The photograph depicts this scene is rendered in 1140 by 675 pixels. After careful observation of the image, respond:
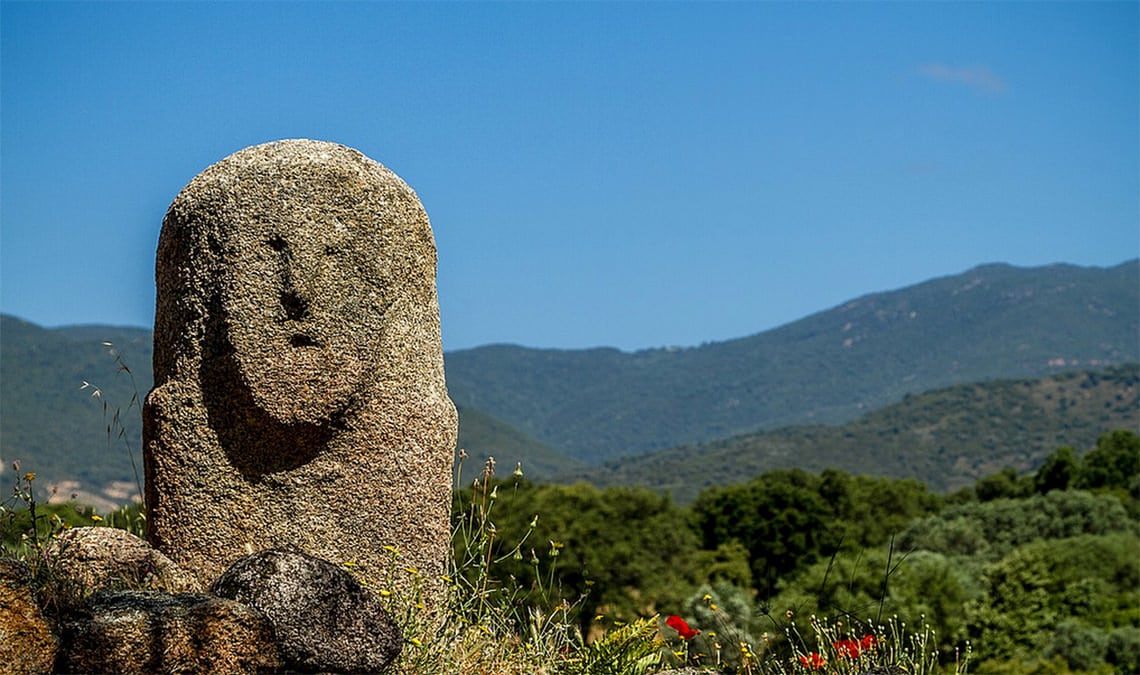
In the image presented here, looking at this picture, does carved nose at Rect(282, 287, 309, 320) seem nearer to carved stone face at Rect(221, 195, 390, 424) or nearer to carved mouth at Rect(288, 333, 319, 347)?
carved stone face at Rect(221, 195, 390, 424)

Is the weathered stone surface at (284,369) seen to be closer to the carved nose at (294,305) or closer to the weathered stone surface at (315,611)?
the carved nose at (294,305)

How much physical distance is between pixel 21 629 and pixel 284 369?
2566mm

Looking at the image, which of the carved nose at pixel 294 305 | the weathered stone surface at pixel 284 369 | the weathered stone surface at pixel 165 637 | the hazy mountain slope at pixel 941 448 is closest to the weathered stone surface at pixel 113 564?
the weathered stone surface at pixel 284 369

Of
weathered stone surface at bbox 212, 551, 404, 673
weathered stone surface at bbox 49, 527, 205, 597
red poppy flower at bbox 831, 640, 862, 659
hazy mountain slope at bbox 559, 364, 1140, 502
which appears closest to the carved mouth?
weathered stone surface at bbox 49, 527, 205, 597

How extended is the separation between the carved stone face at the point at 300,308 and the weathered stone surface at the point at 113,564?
1.13 meters

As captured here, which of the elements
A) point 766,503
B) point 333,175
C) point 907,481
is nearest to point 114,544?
point 333,175

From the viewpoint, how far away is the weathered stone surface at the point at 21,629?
19.3ft

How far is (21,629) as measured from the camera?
591 centimetres

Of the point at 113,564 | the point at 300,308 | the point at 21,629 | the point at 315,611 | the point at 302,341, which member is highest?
the point at 300,308

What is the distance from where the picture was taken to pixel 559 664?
319 inches

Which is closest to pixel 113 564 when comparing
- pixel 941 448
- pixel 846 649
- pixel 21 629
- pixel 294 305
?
pixel 21 629

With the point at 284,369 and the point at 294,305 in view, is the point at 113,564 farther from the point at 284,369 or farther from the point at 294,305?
the point at 294,305

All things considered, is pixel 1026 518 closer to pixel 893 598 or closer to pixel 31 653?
pixel 893 598

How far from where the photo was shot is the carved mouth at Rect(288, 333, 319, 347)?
8.12 m
